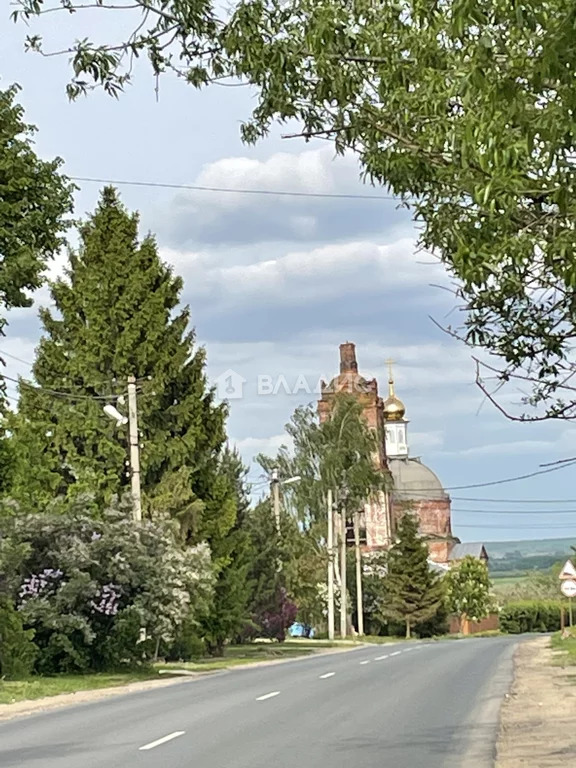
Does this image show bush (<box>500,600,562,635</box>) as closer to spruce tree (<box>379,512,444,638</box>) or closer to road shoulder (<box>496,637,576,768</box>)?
spruce tree (<box>379,512,444,638</box>)

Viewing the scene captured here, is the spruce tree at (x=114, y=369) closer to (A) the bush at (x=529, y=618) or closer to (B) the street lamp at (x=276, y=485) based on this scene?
(B) the street lamp at (x=276, y=485)

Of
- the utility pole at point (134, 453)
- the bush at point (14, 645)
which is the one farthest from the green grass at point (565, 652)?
the bush at point (14, 645)

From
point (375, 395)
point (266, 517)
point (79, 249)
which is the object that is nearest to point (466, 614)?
point (375, 395)

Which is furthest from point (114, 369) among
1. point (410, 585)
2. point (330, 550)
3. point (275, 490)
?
point (410, 585)

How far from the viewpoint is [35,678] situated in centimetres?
2909

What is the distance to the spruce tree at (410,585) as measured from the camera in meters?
83.5

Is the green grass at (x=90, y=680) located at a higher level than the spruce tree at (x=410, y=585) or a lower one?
lower

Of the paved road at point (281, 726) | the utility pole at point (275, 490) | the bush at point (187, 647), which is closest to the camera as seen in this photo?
the paved road at point (281, 726)

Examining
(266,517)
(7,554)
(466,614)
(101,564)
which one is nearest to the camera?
(7,554)

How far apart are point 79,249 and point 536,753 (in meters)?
30.3

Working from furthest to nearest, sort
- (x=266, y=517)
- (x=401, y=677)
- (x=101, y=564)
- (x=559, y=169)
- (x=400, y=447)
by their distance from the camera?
(x=400, y=447) → (x=266, y=517) → (x=101, y=564) → (x=401, y=677) → (x=559, y=169)

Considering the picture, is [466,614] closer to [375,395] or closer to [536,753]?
[375,395]

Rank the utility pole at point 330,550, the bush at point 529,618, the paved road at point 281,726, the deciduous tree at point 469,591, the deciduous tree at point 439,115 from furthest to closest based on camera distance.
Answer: the deciduous tree at point 469,591, the bush at point 529,618, the utility pole at point 330,550, the paved road at point 281,726, the deciduous tree at point 439,115

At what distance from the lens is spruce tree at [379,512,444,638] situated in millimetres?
83500
